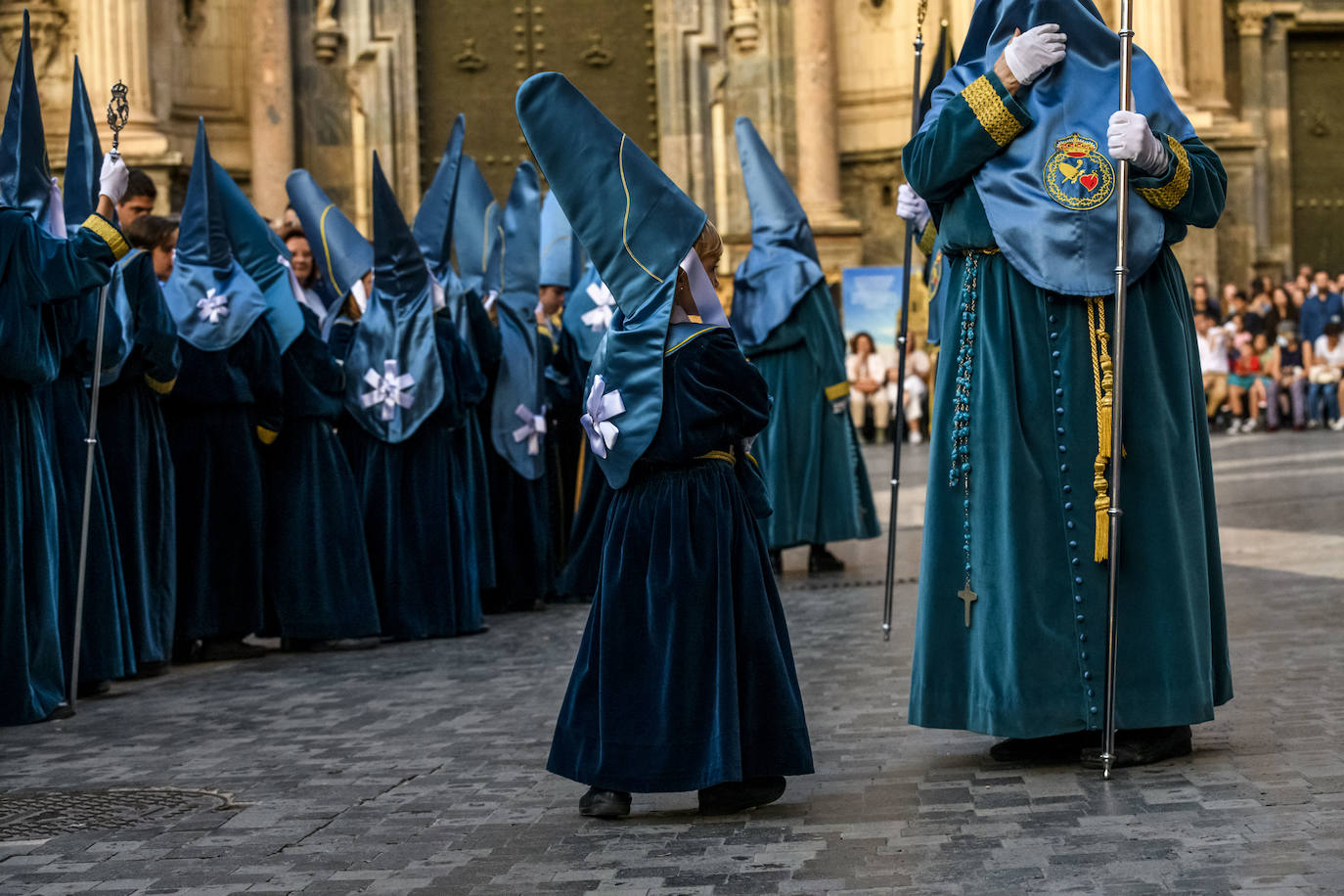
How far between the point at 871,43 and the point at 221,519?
50.4ft

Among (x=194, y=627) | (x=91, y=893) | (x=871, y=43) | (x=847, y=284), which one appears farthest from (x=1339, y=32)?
(x=91, y=893)

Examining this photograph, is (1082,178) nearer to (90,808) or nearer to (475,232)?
(90,808)

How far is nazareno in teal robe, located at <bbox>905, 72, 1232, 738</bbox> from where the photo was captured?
5.48 meters

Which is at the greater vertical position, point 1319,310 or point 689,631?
point 1319,310

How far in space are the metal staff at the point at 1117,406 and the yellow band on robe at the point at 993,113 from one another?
0.33 m

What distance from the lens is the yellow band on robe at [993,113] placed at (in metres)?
5.57

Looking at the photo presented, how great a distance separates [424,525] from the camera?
998cm

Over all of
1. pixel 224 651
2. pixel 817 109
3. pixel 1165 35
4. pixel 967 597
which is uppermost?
pixel 1165 35

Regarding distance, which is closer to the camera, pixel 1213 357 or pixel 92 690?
pixel 92 690

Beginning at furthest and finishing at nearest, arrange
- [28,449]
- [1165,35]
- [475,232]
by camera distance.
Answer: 1. [1165,35]
2. [475,232]
3. [28,449]

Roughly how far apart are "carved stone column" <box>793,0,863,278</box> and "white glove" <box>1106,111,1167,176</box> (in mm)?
16589

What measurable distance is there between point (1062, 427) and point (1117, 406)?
25 centimetres

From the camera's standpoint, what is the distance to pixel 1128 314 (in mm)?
5652

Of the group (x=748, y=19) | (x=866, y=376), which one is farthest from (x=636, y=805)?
(x=748, y=19)
